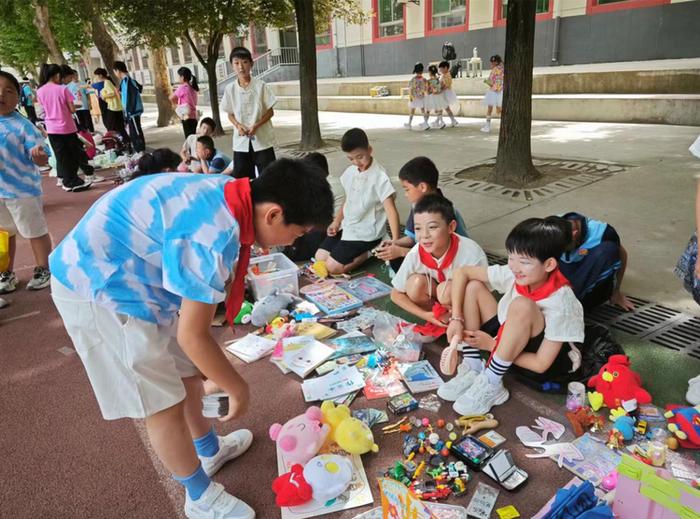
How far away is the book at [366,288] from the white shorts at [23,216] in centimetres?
249

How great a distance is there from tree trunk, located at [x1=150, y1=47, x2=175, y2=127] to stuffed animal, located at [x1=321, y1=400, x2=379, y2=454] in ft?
46.8

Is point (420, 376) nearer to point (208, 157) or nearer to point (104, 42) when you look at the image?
point (208, 157)

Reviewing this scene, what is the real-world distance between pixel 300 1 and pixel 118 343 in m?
8.19

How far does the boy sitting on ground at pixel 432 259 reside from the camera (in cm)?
267

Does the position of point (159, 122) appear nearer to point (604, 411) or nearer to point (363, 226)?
point (363, 226)

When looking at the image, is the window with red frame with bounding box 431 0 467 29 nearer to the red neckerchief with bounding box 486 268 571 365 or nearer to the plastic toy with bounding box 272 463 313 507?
the red neckerchief with bounding box 486 268 571 365

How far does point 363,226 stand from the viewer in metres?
3.90

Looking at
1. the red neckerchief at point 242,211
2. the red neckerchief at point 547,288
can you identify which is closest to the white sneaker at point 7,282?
the red neckerchief at point 242,211

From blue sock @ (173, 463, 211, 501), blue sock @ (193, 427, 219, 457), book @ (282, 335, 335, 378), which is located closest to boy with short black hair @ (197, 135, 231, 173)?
book @ (282, 335, 335, 378)

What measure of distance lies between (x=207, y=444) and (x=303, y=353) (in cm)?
88

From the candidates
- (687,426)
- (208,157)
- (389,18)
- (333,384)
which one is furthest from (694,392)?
(389,18)

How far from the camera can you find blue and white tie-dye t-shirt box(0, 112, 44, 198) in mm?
3727

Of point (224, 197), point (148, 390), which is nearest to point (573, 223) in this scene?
point (224, 197)

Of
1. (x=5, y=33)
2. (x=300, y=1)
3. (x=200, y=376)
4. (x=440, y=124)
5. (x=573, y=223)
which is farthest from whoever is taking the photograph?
(x=5, y=33)
